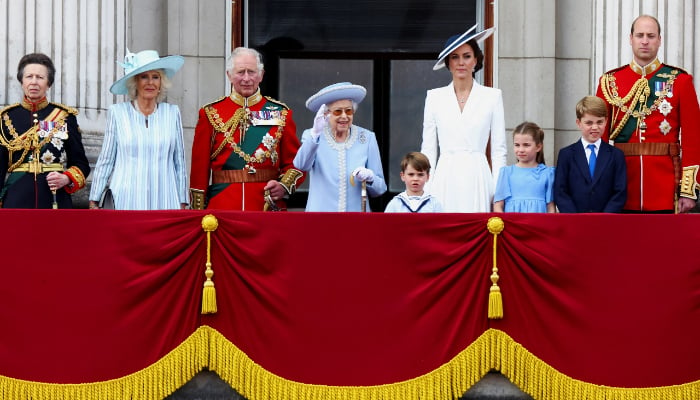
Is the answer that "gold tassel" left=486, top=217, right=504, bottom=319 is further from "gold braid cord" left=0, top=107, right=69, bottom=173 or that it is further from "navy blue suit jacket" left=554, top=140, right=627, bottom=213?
"gold braid cord" left=0, top=107, right=69, bottom=173

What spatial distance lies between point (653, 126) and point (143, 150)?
290 centimetres

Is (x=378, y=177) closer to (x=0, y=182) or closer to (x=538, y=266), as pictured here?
(x=538, y=266)

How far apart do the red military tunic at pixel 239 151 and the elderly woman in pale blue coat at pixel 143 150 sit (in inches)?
7.2

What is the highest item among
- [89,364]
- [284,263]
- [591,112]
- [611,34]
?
[611,34]

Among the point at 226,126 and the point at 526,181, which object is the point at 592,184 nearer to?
the point at 526,181

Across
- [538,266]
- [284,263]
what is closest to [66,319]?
[284,263]

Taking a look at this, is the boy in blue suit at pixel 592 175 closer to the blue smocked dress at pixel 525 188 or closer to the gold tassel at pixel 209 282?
the blue smocked dress at pixel 525 188

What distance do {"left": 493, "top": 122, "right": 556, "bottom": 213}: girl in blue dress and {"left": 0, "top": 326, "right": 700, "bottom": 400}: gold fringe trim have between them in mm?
1032

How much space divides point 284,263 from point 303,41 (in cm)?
418

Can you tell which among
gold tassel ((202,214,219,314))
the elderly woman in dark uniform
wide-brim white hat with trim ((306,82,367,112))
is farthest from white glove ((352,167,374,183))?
the elderly woman in dark uniform

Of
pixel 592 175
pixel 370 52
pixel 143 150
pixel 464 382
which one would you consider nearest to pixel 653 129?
pixel 592 175

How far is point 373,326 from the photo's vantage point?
6.91 meters

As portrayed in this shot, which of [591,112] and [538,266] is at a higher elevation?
[591,112]

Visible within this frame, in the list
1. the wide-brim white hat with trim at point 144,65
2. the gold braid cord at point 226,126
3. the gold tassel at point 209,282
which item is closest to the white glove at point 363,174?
the gold braid cord at point 226,126
